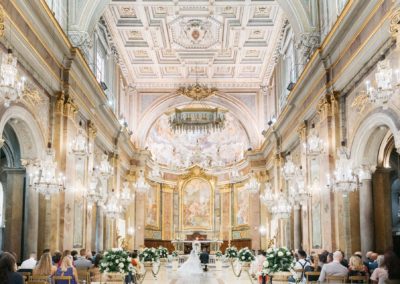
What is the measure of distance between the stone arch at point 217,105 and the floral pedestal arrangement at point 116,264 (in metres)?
19.3

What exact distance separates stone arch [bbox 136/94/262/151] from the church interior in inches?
3.0

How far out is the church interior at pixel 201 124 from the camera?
13.1 m

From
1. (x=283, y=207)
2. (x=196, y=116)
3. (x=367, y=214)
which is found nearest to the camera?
(x=367, y=214)

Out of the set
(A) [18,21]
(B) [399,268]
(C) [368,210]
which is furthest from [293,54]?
(B) [399,268]

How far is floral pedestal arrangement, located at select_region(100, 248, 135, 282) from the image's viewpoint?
42.3ft

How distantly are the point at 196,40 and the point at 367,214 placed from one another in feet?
42.6

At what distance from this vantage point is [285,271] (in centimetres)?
1230

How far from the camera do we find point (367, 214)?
14.5m

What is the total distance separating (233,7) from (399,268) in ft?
56.9

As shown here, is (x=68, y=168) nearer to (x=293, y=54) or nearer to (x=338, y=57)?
(x=338, y=57)

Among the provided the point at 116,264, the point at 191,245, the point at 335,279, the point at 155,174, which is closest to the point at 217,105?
the point at 155,174

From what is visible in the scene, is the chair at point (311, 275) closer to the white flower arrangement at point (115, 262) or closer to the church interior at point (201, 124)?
the church interior at point (201, 124)

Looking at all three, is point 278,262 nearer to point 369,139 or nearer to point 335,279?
point 335,279

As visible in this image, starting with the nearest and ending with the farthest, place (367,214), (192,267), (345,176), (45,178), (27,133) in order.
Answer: (345,176), (45,178), (27,133), (367,214), (192,267)
